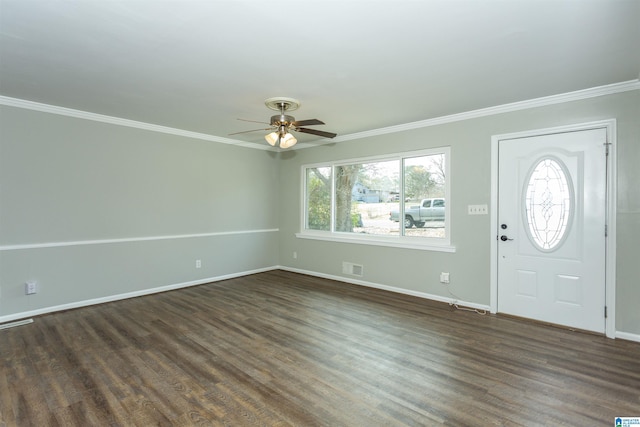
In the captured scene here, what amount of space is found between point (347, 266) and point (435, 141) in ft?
8.32

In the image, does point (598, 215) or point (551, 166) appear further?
point (551, 166)

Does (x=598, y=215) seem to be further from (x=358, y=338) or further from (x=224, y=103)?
(x=224, y=103)

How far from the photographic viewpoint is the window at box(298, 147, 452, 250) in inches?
179

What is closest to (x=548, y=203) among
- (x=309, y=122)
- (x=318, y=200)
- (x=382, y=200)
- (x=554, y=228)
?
(x=554, y=228)

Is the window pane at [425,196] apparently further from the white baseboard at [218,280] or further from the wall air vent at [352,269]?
the wall air vent at [352,269]

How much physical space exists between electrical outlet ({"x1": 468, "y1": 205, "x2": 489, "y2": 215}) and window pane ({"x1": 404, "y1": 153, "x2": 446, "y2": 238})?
40 cm

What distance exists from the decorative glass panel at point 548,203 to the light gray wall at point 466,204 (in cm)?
43

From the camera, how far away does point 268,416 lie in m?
2.03

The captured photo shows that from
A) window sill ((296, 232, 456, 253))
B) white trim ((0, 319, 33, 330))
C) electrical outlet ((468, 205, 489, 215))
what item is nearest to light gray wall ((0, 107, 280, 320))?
white trim ((0, 319, 33, 330))

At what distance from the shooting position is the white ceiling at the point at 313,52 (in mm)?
1997

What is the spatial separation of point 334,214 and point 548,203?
3325 mm

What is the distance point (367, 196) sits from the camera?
545 cm

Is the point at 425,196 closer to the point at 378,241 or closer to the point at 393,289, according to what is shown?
the point at 378,241

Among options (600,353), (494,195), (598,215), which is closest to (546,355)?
(600,353)
